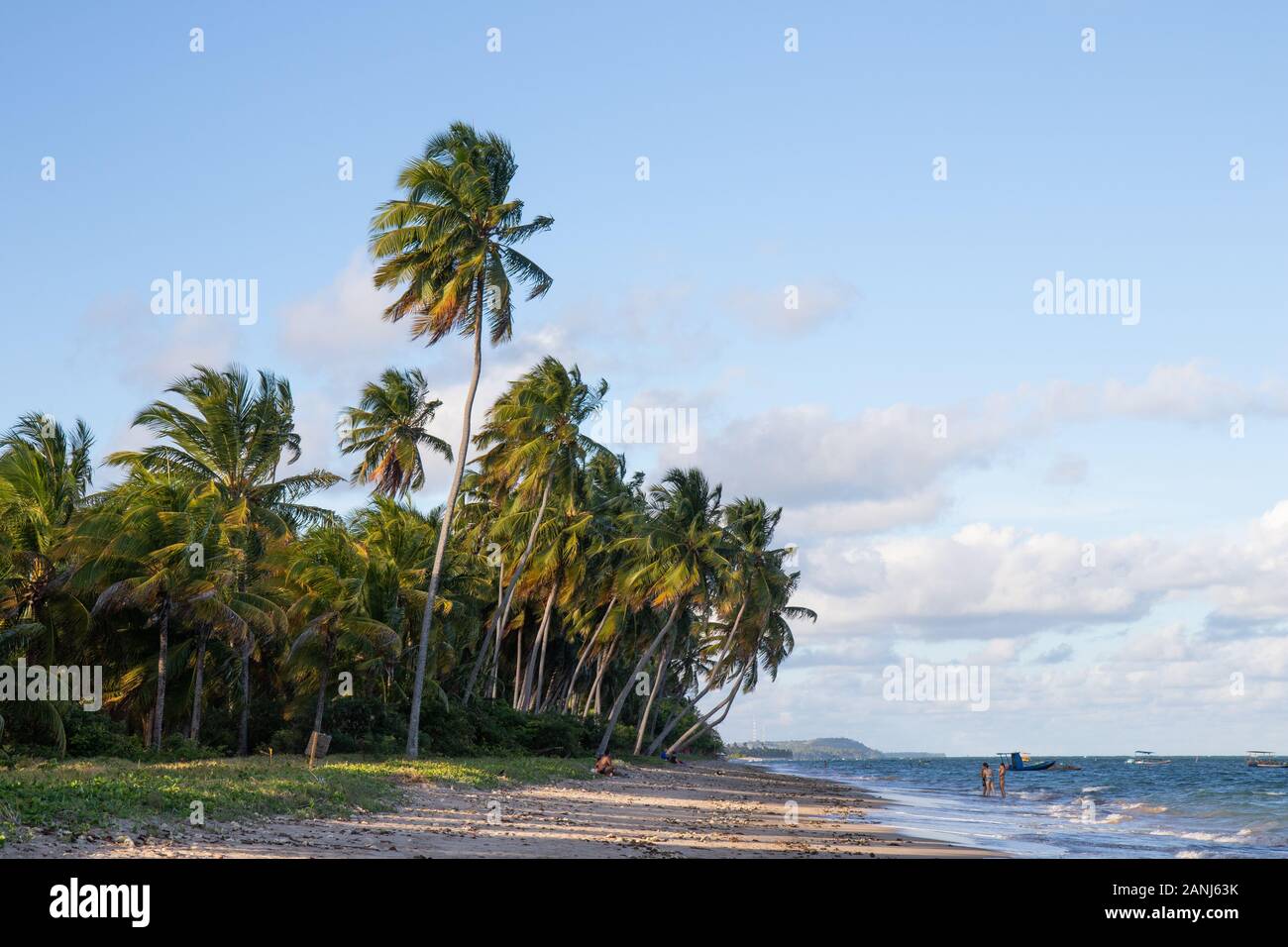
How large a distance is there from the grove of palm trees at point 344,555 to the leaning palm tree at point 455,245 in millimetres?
66

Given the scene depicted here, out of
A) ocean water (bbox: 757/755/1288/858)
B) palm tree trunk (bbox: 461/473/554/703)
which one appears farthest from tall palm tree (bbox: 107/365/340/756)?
ocean water (bbox: 757/755/1288/858)

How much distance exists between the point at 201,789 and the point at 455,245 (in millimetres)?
19912

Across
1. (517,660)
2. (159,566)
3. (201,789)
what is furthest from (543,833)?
(517,660)

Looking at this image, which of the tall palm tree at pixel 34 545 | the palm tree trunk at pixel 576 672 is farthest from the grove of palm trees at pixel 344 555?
the palm tree trunk at pixel 576 672

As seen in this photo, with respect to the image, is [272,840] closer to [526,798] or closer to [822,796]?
[526,798]

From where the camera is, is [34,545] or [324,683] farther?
[324,683]

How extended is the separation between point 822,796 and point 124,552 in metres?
27.9

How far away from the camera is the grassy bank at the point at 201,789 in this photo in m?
11.9

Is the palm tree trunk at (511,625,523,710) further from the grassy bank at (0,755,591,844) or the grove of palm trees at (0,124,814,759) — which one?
the grassy bank at (0,755,591,844)

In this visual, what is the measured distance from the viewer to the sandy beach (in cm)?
1173

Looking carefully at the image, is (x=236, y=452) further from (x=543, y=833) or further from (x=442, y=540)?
(x=543, y=833)

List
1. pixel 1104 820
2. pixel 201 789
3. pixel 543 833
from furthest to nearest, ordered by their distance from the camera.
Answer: pixel 1104 820 < pixel 543 833 < pixel 201 789

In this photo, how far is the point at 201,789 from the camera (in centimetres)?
1508
